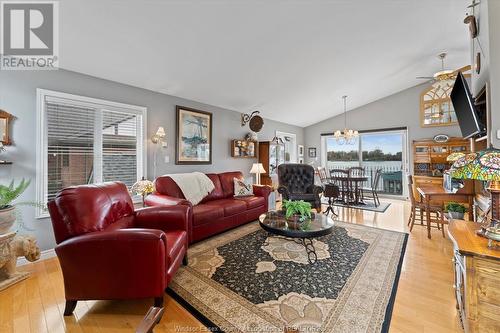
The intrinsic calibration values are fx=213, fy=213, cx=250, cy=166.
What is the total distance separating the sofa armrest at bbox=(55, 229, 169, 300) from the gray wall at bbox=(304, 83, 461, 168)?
7.27 m

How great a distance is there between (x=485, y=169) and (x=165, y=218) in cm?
259

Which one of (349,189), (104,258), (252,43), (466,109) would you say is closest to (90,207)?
(104,258)

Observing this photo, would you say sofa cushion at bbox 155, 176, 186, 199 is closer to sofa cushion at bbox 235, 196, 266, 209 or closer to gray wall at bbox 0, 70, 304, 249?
gray wall at bbox 0, 70, 304, 249

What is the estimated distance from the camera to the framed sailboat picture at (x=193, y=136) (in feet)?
13.3

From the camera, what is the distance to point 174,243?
1.98 metres

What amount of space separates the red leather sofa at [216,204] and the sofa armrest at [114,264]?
0.96m

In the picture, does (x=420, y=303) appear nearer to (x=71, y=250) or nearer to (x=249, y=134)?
(x=71, y=250)

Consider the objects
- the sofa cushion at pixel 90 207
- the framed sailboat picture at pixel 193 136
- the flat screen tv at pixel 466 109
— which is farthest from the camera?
the framed sailboat picture at pixel 193 136

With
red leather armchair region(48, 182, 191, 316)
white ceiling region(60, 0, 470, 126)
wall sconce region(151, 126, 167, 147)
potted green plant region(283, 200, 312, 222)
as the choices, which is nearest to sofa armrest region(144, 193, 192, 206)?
wall sconce region(151, 126, 167, 147)

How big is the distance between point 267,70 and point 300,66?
0.61 meters

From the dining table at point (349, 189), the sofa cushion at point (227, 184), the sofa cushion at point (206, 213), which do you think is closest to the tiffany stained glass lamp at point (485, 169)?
the sofa cushion at point (206, 213)

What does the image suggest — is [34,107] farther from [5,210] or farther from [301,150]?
[301,150]

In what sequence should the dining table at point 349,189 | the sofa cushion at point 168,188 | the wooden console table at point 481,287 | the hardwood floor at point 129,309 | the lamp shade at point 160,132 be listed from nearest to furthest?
the wooden console table at point 481,287, the hardwood floor at point 129,309, the sofa cushion at point 168,188, the lamp shade at point 160,132, the dining table at point 349,189

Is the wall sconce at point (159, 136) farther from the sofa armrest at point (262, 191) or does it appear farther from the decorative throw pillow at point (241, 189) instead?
the sofa armrest at point (262, 191)
